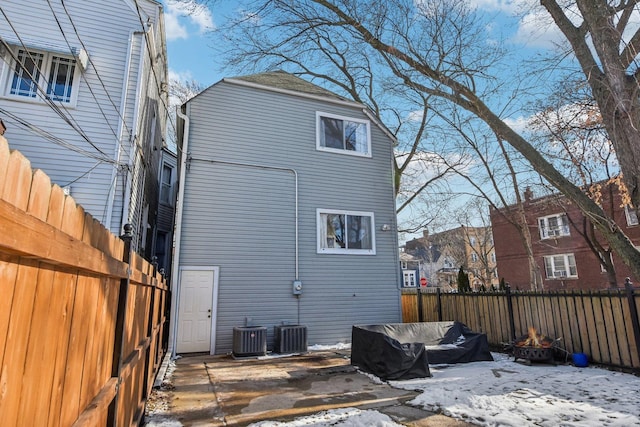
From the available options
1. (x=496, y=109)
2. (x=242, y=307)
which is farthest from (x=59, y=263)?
(x=496, y=109)

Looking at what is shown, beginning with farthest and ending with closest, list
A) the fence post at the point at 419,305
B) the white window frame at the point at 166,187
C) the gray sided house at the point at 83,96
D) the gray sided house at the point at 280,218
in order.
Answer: the white window frame at the point at 166,187
the fence post at the point at 419,305
the gray sided house at the point at 280,218
the gray sided house at the point at 83,96

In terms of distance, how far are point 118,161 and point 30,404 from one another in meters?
7.58

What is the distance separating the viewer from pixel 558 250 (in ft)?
73.6

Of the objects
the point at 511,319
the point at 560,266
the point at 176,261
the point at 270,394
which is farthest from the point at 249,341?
the point at 560,266

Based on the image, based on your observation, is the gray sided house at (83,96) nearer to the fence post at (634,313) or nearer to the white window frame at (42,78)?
the white window frame at (42,78)

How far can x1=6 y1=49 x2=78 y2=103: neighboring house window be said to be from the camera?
7480mm

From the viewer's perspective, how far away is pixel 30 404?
1056 millimetres

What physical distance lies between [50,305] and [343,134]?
1055 cm

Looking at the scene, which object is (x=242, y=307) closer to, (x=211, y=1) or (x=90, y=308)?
(x=211, y=1)

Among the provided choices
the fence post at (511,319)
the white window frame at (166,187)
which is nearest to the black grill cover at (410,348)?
the fence post at (511,319)

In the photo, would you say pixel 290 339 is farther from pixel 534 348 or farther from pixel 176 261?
pixel 534 348

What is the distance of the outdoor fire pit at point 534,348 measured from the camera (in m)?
6.75

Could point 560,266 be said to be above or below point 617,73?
below

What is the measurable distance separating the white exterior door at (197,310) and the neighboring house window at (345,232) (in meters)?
3.05
